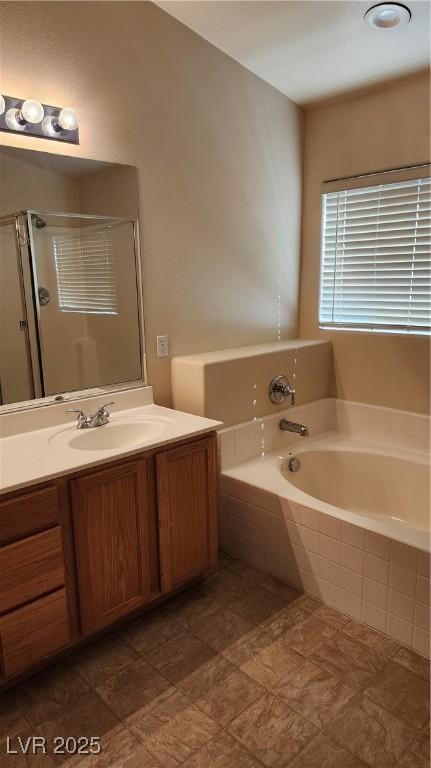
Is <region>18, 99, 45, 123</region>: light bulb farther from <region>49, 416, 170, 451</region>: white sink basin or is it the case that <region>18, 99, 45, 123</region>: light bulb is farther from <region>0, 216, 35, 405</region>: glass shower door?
<region>49, 416, 170, 451</region>: white sink basin

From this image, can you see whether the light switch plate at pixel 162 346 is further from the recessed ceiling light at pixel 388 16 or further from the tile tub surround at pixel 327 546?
the recessed ceiling light at pixel 388 16

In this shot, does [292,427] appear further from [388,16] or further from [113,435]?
[388,16]

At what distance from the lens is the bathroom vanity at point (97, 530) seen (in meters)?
1.48

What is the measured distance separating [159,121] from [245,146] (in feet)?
1.91

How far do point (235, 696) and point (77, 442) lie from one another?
104cm

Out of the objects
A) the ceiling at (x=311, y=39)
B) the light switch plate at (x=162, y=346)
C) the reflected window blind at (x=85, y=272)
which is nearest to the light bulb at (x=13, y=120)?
the reflected window blind at (x=85, y=272)

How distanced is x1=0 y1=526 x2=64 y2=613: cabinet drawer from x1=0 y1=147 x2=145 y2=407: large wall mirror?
0.61m

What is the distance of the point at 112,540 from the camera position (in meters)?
1.71

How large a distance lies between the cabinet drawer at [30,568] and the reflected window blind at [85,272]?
3.04ft

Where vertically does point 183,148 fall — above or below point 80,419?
above

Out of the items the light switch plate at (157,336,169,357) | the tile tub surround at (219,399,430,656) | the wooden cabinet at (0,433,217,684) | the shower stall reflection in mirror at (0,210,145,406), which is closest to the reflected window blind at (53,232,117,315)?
the shower stall reflection in mirror at (0,210,145,406)

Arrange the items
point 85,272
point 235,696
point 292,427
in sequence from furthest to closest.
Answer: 1. point 292,427
2. point 85,272
3. point 235,696

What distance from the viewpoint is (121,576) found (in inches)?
69.4

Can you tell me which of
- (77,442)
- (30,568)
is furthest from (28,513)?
(77,442)
